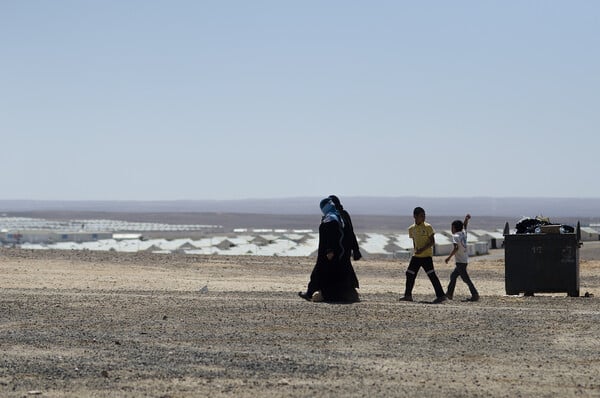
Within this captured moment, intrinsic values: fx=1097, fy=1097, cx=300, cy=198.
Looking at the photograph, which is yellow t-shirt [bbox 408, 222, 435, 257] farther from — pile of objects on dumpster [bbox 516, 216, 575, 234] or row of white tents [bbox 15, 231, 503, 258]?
row of white tents [bbox 15, 231, 503, 258]

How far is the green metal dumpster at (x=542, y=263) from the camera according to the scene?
57.4 feet

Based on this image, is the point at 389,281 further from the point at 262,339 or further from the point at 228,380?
the point at 228,380

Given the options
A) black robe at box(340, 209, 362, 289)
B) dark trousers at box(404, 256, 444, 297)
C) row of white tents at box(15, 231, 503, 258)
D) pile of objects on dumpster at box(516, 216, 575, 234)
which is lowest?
row of white tents at box(15, 231, 503, 258)

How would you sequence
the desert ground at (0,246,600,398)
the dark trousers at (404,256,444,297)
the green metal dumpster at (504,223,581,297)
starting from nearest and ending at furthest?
1. the desert ground at (0,246,600,398)
2. the dark trousers at (404,256,444,297)
3. the green metal dumpster at (504,223,581,297)

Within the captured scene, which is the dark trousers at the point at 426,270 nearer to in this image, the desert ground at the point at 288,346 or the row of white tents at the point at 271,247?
the desert ground at the point at 288,346

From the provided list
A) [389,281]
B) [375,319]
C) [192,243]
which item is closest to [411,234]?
[375,319]

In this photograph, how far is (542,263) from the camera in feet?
57.7

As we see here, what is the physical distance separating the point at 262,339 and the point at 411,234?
17.3ft

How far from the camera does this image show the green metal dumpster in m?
17.5

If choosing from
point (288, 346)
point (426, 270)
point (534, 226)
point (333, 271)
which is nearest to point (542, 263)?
point (534, 226)

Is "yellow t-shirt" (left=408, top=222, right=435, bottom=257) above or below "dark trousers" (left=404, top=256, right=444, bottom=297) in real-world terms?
above

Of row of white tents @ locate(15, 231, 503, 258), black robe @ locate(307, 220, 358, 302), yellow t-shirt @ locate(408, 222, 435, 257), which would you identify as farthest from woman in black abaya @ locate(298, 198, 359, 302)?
row of white tents @ locate(15, 231, 503, 258)

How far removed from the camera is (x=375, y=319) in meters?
13.3

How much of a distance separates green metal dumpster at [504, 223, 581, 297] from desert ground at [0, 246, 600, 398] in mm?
360
